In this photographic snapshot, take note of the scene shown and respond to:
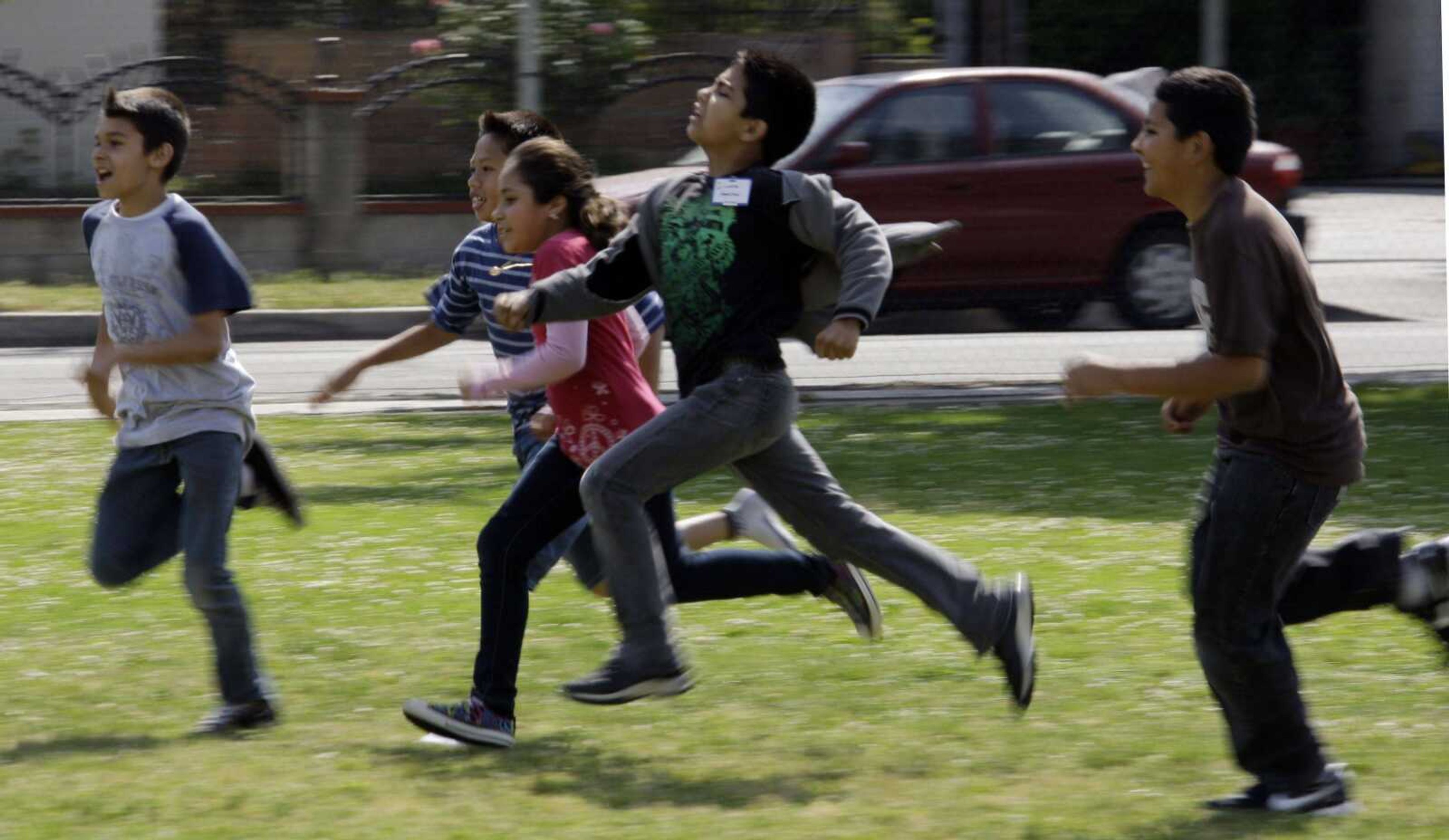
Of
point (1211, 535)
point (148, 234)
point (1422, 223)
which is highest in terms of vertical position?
point (148, 234)

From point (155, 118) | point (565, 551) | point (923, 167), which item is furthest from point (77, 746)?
point (923, 167)

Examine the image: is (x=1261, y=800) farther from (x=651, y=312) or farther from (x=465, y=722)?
(x=651, y=312)

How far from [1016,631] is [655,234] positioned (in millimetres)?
1150

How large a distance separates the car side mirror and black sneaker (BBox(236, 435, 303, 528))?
28.5ft

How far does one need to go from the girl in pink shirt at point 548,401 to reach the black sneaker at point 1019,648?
82 centimetres

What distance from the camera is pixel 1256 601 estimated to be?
Result: 165 inches

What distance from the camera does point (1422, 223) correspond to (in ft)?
67.1

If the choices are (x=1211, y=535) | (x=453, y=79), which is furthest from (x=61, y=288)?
(x=1211, y=535)

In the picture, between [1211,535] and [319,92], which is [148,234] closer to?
[1211,535]

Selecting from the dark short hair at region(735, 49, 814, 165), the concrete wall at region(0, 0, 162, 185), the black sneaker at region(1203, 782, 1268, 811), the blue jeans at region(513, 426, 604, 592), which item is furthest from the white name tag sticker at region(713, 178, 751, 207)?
the concrete wall at region(0, 0, 162, 185)

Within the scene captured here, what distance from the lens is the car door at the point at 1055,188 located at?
1369 cm

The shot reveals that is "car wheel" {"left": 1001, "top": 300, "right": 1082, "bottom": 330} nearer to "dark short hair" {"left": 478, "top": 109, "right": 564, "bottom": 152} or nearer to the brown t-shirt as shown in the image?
"dark short hair" {"left": 478, "top": 109, "right": 564, "bottom": 152}

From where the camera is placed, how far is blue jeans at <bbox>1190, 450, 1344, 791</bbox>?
416 centimetres

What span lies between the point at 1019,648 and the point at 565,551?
1081 millimetres
